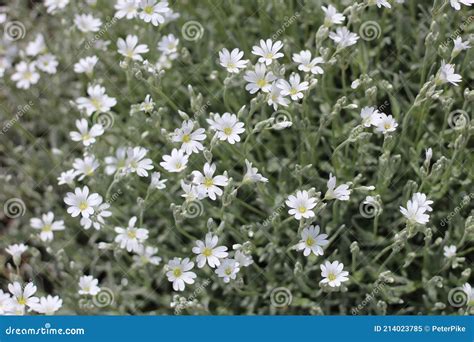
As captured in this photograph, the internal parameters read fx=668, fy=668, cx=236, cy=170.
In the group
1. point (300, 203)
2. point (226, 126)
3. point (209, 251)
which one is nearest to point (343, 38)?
point (226, 126)

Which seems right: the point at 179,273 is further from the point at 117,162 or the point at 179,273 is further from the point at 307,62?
the point at 307,62

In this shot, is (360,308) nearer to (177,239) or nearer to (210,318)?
(210,318)

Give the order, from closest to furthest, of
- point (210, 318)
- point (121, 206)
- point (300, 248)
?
point (300, 248) → point (210, 318) → point (121, 206)

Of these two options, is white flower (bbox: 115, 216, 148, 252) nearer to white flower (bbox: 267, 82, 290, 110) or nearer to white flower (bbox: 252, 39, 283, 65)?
white flower (bbox: 267, 82, 290, 110)

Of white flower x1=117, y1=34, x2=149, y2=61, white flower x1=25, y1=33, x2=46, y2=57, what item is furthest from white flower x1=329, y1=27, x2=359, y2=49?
white flower x1=25, y1=33, x2=46, y2=57

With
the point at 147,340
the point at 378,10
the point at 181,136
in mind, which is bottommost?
the point at 147,340

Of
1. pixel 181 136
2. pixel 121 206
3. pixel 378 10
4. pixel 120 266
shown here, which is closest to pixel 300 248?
pixel 181 136
